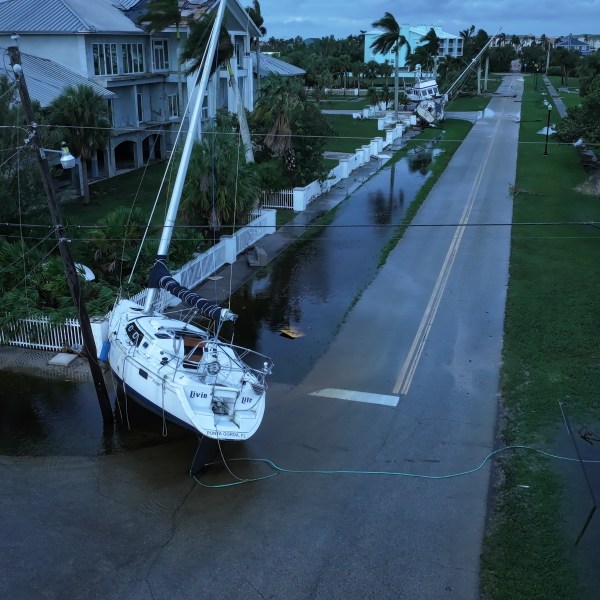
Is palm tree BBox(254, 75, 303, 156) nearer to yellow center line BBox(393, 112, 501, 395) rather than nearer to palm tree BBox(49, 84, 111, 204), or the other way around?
palm tree BBox(49, 84, 111, 204)

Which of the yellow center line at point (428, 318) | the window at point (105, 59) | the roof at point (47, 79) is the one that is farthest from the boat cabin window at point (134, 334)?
the window at point (105, 59)

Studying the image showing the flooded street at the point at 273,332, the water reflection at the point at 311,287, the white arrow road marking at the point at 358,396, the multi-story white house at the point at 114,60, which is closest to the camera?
the flooded street at the point at 273,332

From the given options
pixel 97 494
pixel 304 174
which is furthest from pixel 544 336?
pixel 304 174

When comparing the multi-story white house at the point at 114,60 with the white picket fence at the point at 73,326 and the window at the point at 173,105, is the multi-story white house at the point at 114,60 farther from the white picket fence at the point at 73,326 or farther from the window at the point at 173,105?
the white picket fence at the point at 73,326

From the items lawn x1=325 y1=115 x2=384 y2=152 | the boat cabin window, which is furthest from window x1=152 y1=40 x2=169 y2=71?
the boat cabin window

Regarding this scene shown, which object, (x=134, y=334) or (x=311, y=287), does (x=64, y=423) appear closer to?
(x=134, y=334)
